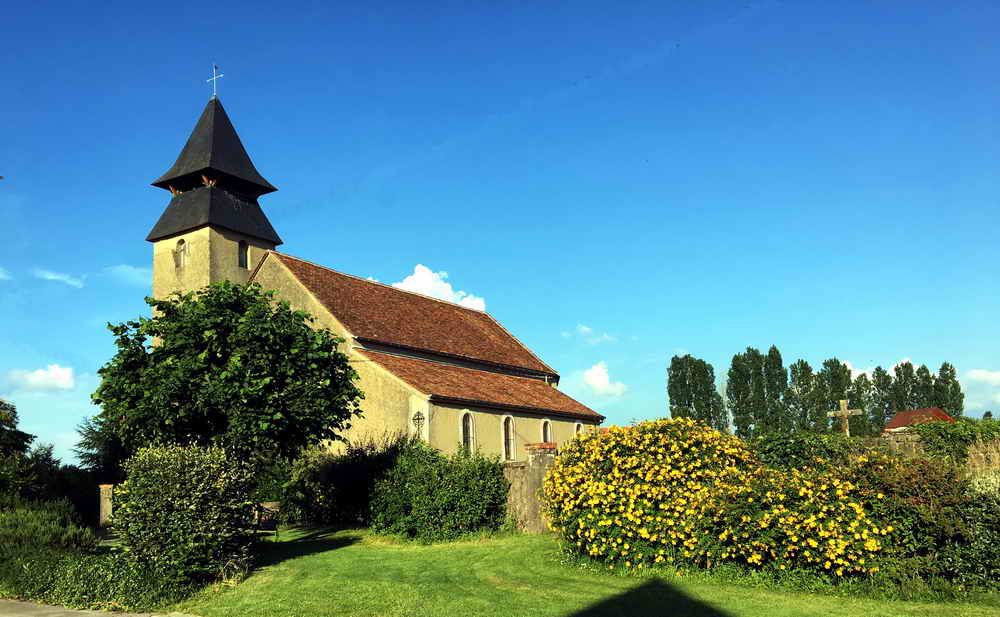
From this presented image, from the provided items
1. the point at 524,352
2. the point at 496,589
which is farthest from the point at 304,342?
the point at 524,352

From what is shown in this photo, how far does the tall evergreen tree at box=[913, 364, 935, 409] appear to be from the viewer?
75.8 metres

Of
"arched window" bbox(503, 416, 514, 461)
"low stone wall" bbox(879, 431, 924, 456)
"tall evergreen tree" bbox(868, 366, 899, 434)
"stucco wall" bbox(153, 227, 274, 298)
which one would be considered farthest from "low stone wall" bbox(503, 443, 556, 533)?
"tall evergreen tree" bbox(868, 366, 899, 434)

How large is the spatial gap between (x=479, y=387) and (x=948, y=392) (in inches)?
2504

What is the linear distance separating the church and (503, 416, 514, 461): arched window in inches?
1.9

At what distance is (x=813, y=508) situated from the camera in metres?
11.6

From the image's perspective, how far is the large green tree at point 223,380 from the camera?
680 inches

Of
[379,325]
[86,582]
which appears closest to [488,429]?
[379,325]

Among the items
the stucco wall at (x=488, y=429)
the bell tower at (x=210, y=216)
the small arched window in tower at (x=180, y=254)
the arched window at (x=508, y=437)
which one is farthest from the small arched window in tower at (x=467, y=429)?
the small arched window in tower at (x=180, y=254)

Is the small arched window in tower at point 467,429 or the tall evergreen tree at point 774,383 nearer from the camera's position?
the small arched window in tower at point 467,429

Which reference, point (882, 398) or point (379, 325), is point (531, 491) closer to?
point (379, 325)

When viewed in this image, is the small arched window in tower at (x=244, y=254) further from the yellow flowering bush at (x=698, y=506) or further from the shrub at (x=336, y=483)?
the yellow flowering bush at (x=698, y=506)

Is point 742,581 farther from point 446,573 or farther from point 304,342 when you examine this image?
point 304,342

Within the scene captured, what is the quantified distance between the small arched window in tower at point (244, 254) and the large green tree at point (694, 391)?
4282 cm

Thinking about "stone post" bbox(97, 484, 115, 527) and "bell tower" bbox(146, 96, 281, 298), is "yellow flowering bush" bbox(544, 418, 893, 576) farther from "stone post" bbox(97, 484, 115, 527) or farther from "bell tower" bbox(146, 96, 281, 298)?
"bell tower" bbox(146, 96, 281, 298)
